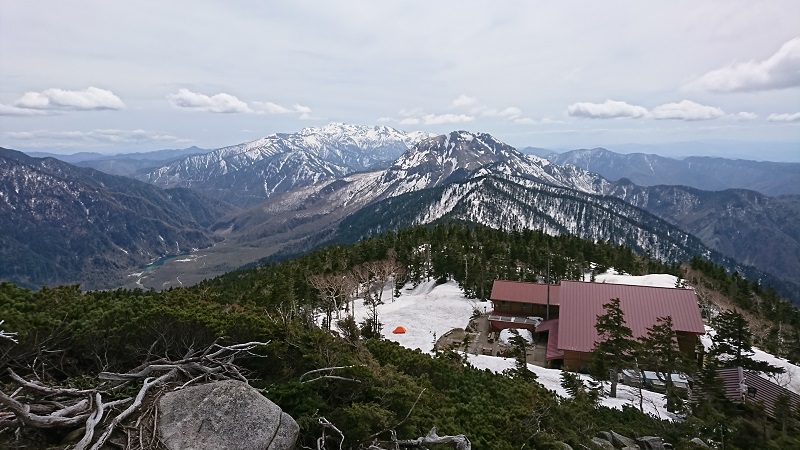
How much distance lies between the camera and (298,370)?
42.8 feet

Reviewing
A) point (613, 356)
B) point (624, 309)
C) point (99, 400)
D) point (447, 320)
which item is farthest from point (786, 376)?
point (99, 400)

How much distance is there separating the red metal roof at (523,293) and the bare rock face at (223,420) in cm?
4389

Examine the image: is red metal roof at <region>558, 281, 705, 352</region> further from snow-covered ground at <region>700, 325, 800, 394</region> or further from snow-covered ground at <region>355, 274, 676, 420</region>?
snow-covered ground at <region>700, 325, 800, 394</region>

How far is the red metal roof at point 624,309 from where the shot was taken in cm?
3791

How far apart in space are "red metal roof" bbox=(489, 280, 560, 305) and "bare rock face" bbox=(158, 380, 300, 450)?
43887 mm

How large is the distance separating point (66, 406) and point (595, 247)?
274ft

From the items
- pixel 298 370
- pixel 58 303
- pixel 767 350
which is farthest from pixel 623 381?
pixel 58 303

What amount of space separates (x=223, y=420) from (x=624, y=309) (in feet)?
130

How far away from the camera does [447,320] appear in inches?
2071

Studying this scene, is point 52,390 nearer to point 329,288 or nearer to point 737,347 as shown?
point 329,288

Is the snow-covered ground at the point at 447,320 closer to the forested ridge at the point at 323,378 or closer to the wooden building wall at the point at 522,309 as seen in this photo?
the wooden building wall at the point at 522,309

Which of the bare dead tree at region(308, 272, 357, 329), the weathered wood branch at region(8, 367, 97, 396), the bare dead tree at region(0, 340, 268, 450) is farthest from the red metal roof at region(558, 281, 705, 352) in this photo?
the weathered wood branch at region(8, 367, 97, 396)

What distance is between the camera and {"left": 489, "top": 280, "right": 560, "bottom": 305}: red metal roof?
164 feet

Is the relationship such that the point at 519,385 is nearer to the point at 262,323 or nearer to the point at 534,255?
the point at 262,323
